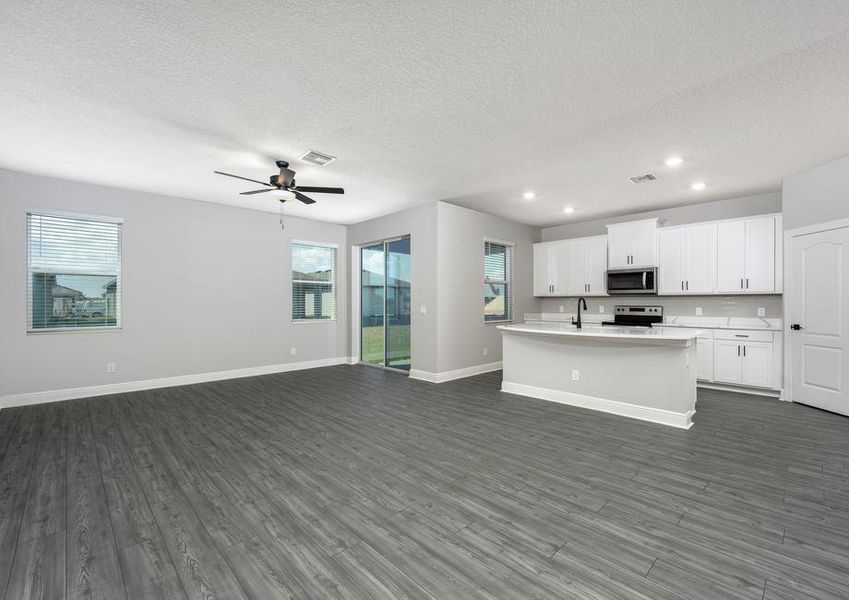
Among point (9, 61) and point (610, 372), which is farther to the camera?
point (610, 372)

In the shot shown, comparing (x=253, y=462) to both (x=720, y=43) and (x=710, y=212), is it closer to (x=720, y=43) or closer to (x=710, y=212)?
(x=720, y=43)

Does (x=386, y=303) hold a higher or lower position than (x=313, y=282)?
lower

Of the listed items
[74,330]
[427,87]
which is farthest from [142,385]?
[427,87]

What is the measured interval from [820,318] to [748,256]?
1.19 m

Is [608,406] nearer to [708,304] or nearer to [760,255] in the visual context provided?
[708,304]

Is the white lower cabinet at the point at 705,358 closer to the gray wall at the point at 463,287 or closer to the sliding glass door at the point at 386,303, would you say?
the gray wall at the point at 463,287

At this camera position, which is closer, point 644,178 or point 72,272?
point 644,178

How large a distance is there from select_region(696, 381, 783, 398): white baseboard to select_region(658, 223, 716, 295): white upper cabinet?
4.51 ft

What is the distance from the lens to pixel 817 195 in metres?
4.17

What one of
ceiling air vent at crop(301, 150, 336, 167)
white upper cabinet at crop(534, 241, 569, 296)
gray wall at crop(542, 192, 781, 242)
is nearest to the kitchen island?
gray wall at crop(542, 192, 781, 242)

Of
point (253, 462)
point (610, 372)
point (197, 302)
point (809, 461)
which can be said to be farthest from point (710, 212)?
point (197, 302)

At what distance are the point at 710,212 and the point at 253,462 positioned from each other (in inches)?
277

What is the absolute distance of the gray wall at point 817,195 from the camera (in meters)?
3.93

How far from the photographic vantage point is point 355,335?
7.43m
